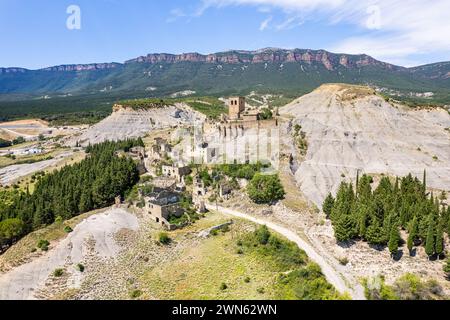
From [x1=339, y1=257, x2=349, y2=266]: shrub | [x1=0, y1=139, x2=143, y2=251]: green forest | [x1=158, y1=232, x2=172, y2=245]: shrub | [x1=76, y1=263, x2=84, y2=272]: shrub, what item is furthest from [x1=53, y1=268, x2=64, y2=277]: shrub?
[x1=339, y1=257, x2=349, y2=266]: shrub

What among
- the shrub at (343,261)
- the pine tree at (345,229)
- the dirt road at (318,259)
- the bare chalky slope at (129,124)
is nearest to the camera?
the dirt road at (318,259)

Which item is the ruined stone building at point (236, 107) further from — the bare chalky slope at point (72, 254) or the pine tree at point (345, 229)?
the pine tree at point (345, 229)

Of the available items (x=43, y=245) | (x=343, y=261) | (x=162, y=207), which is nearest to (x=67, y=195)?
(x=43, y=245)

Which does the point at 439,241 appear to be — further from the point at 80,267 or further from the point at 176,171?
the point at 176,171

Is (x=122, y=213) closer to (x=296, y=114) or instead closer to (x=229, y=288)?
(x=229, y=288)

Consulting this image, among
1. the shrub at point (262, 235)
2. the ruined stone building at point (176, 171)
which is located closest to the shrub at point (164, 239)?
the shrub at point (262, 235)

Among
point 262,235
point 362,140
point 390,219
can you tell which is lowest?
point 262,235
